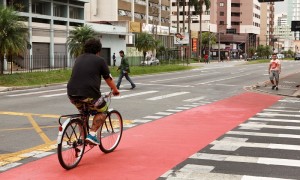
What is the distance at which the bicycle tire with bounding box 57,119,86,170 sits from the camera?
6421 mm

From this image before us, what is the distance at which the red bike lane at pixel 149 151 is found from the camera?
6.39 meters

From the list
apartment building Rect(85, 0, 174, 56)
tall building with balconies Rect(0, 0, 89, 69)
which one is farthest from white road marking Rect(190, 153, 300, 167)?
apartment building Rect(85, 0, 174, 56)

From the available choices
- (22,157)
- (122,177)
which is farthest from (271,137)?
(22,157)

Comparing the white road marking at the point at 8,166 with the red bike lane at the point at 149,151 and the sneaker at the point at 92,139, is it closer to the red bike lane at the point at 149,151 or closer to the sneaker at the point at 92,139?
the red bike lane at the point at 149,151

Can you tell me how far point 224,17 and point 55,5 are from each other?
308ft

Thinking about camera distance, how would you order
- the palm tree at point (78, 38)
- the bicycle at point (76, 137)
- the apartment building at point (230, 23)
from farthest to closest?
the apartment building at point (230, 23), the palm tree at point (78, 38), the bicycle at point (76, 137)

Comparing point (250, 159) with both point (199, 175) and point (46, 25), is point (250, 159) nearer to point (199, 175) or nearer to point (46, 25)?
point (199, 175)

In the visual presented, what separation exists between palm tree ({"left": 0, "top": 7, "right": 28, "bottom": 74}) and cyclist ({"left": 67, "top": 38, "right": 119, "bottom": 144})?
68.6ft

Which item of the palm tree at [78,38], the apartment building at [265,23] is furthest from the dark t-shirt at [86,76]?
the apartment building at [265,23]

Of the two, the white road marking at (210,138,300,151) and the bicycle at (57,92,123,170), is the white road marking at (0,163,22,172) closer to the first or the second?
the bicycle at (57,92,123,170)

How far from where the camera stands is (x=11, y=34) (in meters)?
Result: 27.1

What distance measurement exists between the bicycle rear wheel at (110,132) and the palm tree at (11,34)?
20.2 metres

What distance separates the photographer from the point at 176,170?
654cm

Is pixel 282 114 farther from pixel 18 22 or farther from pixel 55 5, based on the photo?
pixel 55 5
